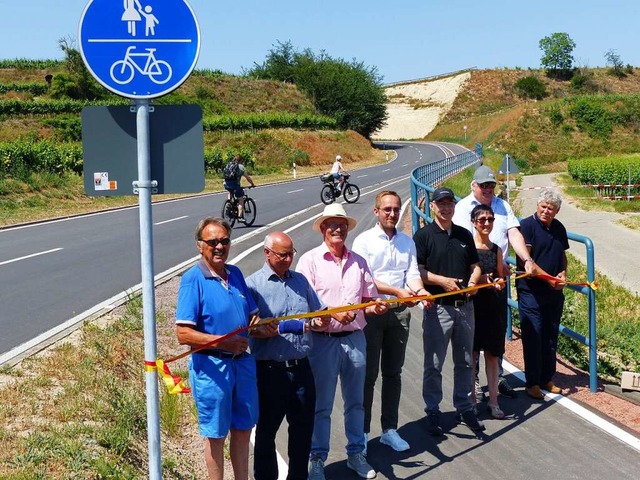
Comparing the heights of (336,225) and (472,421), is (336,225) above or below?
above

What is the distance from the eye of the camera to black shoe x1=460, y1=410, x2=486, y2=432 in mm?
6363

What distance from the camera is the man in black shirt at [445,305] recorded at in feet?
20.9

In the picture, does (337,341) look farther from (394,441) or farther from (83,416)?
(83,416)

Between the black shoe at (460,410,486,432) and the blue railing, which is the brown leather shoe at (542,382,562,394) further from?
the black shoe at (460,410,486,432)

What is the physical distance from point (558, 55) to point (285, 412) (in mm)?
134142

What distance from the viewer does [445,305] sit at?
21.1 feet

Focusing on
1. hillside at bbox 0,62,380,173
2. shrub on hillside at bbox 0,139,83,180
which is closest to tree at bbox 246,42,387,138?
hillside at bbox 0,62,380,173

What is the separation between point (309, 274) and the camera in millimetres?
5531

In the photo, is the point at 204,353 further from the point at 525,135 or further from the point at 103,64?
the point at 525,135

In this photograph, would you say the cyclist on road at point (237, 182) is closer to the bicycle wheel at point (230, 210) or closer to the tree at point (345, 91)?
the bicycle wheel at point (230, 210)

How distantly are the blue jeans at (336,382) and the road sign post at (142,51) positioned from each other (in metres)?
2.01

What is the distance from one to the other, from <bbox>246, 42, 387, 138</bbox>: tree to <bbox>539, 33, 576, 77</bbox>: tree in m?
52.6

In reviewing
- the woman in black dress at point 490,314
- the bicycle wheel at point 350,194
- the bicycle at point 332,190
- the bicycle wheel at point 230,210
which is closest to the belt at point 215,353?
the woman in black dress at point 490,314

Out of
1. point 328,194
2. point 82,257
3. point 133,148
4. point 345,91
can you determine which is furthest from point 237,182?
point 345,91
